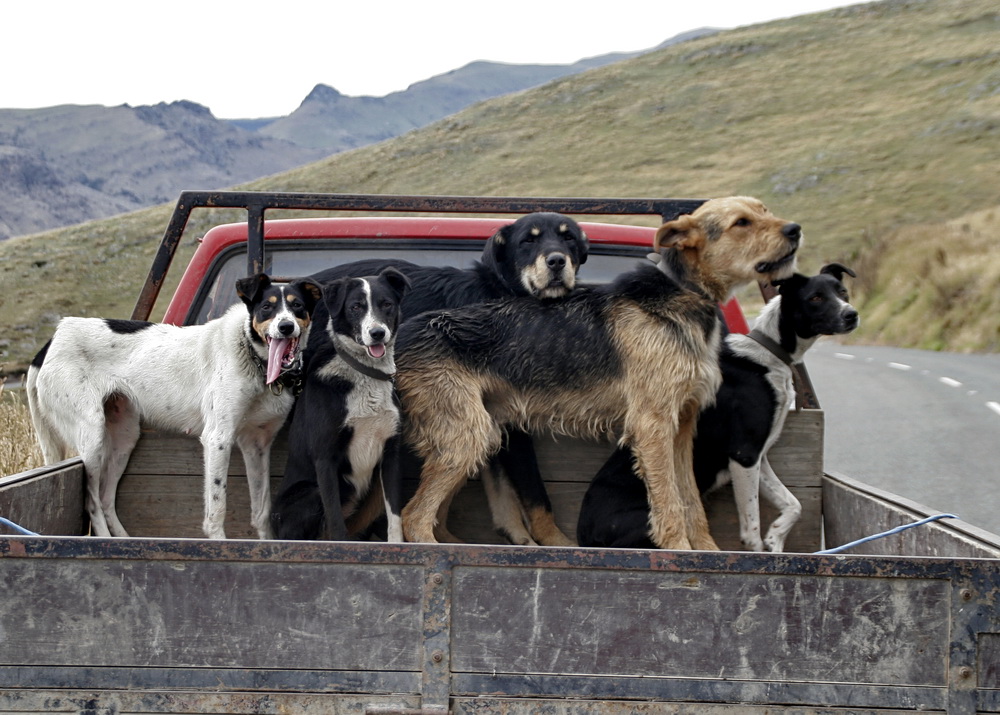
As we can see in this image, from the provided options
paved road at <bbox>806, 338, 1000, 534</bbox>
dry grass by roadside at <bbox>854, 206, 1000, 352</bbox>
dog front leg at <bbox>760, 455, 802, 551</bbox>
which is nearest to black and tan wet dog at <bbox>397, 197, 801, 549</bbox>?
dog front leg at <bbox>760, 455, 802, 551</bbox>

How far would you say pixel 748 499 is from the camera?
3.78 meters

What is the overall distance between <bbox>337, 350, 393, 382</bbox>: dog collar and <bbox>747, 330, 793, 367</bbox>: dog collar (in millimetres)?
1478

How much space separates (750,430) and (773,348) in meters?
0.41

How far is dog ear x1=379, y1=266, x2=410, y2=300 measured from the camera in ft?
12.0

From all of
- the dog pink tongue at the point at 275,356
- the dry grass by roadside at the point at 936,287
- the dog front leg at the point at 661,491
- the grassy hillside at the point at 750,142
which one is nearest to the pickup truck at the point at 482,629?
the dog front leg at the point at 661,491

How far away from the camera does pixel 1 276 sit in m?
40.0

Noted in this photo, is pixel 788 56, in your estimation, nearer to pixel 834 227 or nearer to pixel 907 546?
pixel 834 227

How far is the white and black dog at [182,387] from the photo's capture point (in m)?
3.71

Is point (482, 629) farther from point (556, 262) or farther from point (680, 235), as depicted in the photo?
point (680, 235)

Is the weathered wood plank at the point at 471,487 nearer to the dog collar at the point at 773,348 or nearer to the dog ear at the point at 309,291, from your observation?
the dog collar at the point at 773,348

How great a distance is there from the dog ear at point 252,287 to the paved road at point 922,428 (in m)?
4.93

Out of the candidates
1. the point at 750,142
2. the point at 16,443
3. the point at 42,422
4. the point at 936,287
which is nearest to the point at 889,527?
the point at 42,422

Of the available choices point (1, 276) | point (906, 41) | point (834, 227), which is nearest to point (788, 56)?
point (906, 41)

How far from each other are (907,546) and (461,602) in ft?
5.09
